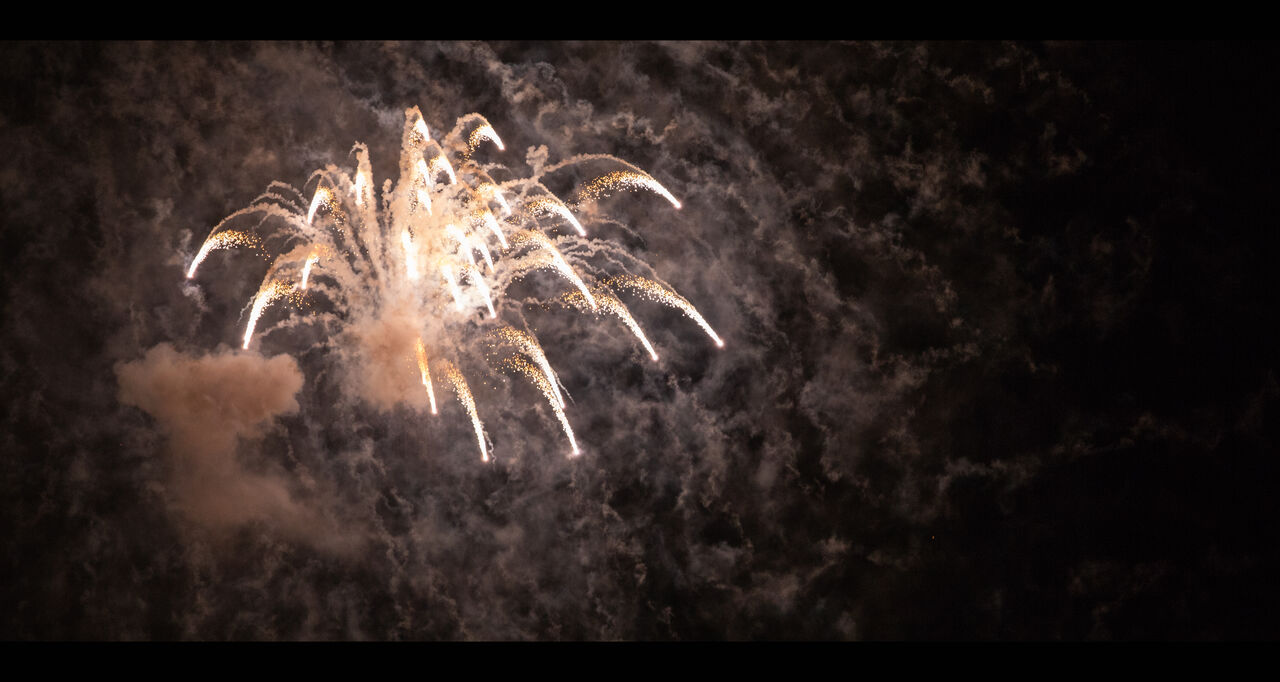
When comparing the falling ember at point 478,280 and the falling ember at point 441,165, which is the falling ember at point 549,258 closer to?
the falling ember at point 478,280

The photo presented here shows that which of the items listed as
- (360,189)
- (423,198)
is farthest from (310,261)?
(423,198)

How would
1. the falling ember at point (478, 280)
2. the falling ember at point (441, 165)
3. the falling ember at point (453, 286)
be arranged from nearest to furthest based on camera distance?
the falling ember at point (478, 280) → the falling ember at point (453, 286) → the falling ember at point (441, 165)

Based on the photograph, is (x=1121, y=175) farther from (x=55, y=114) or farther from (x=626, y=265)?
(x=55, y=114)

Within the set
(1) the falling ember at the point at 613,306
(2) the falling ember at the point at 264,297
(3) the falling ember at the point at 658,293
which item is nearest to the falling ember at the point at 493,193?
(1) the falling ember at the point at 613,306

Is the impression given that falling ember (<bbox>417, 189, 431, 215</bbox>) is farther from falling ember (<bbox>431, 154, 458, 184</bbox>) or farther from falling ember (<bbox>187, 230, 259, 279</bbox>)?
falling ember (<bbox>187, 230, 259, 279</bbox>)

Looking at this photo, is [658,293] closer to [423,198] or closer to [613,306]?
[613,306]

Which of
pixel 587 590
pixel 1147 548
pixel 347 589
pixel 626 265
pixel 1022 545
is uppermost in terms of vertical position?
pixel 626 265

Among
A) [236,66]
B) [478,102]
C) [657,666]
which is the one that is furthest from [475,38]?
[657,666]
